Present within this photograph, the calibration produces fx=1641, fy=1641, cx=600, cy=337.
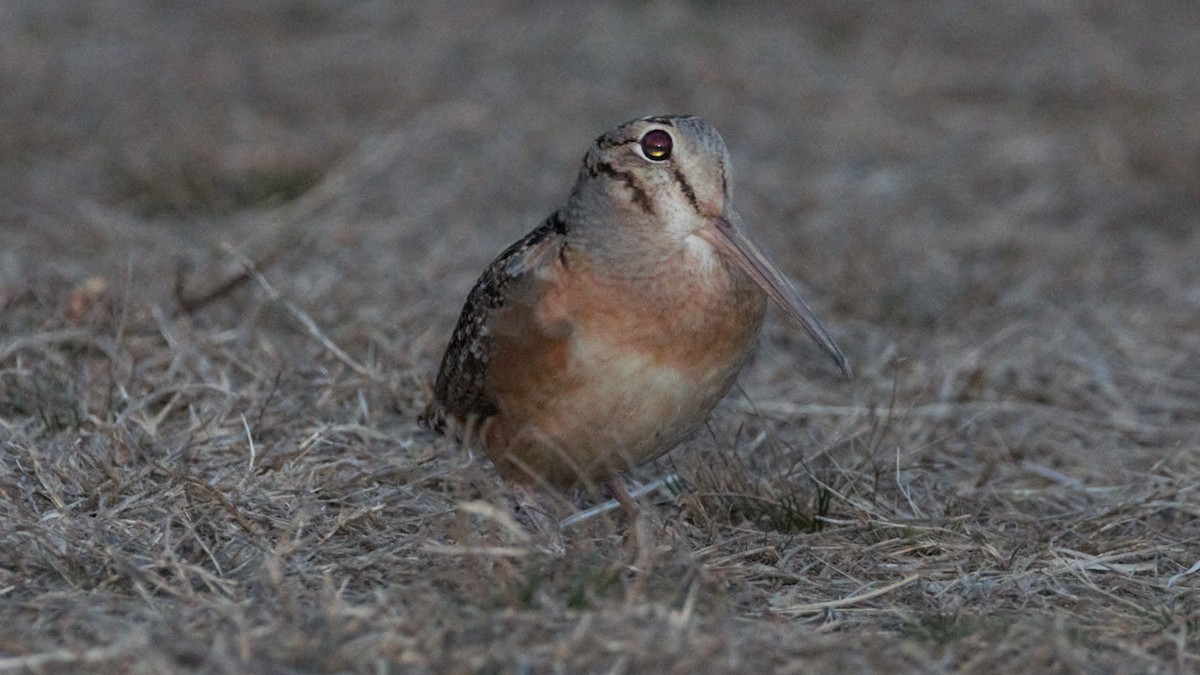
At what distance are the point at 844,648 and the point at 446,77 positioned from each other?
6.81m

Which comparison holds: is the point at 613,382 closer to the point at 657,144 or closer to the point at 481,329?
the point at 481,329

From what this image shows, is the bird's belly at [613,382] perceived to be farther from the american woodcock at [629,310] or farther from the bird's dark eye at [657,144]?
the bird's dark eye at [657,144]

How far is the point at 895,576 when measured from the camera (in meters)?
4.50

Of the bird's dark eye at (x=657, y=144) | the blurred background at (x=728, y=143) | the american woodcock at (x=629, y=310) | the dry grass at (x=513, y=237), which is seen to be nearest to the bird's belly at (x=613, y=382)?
the american woodcock at (x=629, y=310)

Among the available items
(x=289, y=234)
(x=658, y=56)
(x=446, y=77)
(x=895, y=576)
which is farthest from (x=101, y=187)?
(x=895, y=576)

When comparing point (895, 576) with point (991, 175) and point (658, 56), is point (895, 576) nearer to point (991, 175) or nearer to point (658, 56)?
point (991, 175)

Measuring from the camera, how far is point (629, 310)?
4367 millimetres

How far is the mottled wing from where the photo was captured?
4598 millimetres

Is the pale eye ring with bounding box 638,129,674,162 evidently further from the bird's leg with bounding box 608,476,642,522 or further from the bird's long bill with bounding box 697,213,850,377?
the bird's leg with bounding box 608,476,642,522

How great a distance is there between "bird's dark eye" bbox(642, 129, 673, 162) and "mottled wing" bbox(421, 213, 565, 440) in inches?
14.3

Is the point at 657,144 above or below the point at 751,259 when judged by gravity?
above

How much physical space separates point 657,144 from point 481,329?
753 mm

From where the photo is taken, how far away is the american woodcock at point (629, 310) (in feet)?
14.3

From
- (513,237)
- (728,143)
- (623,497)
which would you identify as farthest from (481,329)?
(728,143)
